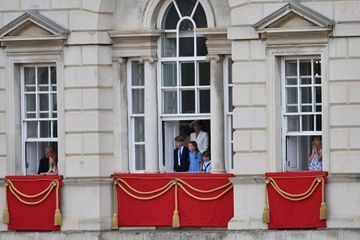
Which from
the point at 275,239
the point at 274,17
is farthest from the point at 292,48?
the point at 275,239

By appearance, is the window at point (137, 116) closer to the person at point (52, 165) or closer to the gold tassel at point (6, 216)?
the person at point (52, 165)

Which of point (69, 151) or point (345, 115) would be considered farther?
point (69, 151)

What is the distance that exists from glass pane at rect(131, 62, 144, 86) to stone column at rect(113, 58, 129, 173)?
27 centimetres

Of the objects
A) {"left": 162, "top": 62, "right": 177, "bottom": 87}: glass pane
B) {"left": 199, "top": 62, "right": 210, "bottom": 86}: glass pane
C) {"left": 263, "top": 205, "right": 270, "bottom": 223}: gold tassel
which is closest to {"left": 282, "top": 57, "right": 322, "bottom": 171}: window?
{"left": 263, "top": 205, "right": 270, "bottom": 223}: gold tassel

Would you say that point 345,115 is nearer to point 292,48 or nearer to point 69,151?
point 292,48

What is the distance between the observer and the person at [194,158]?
149ft

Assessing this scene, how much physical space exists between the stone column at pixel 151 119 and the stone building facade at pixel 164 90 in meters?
0.02

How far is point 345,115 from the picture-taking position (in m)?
42.8

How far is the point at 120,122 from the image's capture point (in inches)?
1801

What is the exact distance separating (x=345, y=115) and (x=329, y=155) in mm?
925

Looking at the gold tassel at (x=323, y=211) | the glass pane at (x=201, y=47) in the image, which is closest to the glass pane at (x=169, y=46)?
the glass pane at (x=201, y=47)

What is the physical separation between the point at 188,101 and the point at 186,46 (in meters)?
1.24

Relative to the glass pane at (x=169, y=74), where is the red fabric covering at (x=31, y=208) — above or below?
below

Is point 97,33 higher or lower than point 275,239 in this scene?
higher
